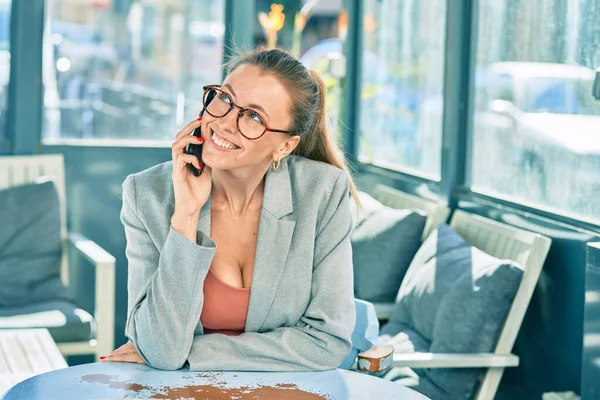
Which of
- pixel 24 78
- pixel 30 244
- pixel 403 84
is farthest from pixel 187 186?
pixel 24 78

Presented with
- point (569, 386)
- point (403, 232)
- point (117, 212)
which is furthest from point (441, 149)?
point (117, 212)

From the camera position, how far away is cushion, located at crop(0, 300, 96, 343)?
3.63 m

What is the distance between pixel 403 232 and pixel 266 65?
1.67m

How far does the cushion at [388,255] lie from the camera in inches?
146

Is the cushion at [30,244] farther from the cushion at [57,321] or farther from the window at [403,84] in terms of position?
the window at [403,84]

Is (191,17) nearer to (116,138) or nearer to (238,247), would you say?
(116,138)

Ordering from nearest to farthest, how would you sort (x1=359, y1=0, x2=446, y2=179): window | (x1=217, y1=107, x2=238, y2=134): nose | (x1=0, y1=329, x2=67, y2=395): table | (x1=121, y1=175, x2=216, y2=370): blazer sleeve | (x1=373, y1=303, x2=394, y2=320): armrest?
(x1=121, y1=175, x2=216, y2=370): blazer sleeve < (x1=217, y1=107, x2=238, y2=134): nose < (x1=0, y1=329, x2=67, y2=395): table < (x1=373, y1=303, x2=394, y2=320): armrest < (x1=359, y1=0, x2=446, y2=179): window

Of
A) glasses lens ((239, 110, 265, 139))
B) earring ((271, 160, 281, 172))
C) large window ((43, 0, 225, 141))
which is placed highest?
large window ((43, 0, 225, 141))

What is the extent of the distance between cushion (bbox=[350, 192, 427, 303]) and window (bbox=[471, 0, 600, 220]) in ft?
1.08

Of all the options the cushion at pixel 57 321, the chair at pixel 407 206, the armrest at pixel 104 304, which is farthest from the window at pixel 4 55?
the chair at pixel 407 206

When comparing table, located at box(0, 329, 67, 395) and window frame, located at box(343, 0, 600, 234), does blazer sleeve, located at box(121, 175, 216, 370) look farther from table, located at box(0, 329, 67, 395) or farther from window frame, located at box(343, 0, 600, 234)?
window frame, located at box(343, 0, 600, 234)

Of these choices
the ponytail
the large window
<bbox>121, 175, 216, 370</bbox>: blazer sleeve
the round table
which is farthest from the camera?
the large window

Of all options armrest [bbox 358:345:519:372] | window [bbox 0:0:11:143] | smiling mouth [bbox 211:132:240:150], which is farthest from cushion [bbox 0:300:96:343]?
smiling mouth [bbox 211:132:240:150]

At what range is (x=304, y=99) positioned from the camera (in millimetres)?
2252
